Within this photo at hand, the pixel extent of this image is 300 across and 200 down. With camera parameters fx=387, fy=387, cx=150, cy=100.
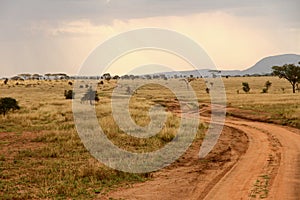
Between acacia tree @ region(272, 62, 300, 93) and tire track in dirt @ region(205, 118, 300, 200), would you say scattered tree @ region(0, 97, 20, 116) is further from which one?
acacia tree @ region(272, 62, 300, 93)

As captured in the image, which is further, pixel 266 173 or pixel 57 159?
pixel 57 159

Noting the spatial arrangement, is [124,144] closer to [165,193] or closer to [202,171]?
[202,171]

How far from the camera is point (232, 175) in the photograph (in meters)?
13.9

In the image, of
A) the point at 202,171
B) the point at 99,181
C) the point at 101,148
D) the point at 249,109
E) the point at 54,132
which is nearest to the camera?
the point at 99,181

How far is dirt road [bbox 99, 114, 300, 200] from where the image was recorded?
38.5 ft

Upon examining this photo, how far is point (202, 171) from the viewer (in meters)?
15.0

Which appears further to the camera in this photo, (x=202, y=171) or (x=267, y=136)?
(x=267, y=136)

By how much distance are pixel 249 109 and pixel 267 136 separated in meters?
17.5

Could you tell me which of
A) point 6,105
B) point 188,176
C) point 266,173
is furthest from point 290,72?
point 188,176

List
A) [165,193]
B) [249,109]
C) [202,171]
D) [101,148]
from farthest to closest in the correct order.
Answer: [249,109] → [101,148] → [202,171] → [165,193]

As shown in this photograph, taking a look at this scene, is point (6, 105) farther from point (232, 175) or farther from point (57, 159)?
point (232, 175)

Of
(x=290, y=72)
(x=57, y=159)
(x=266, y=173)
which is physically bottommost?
(x=266, y=173)

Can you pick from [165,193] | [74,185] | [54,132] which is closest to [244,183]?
[165,193]

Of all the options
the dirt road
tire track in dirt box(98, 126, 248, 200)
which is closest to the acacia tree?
the dirt road
